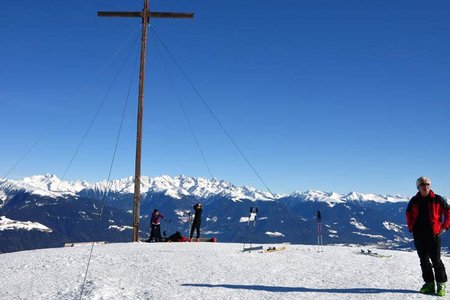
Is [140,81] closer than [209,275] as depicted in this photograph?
No

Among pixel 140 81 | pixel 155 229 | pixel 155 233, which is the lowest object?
pixel 155 233

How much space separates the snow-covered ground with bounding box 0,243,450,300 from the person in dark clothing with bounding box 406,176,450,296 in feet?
2.51

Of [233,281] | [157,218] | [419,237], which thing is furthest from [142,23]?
[419,237]

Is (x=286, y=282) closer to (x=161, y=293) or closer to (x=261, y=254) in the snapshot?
(x=161, y=293)

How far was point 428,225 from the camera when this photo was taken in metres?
9.98

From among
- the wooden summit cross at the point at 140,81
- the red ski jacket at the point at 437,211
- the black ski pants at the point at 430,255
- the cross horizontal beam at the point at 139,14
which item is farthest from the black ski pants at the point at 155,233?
the red ski jacket at the point at 437,211

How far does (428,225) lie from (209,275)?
20.2ft

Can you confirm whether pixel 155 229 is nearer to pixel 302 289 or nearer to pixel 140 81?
pixel 140 81

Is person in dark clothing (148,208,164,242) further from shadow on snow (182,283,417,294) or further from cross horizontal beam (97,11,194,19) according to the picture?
shadow on snow (182,283,417,294)

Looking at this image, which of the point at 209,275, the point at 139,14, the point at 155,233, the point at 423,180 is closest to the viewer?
the point at 423,180

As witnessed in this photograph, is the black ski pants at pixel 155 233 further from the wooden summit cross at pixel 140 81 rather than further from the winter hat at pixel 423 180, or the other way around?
the winter hat at pixel 423 180

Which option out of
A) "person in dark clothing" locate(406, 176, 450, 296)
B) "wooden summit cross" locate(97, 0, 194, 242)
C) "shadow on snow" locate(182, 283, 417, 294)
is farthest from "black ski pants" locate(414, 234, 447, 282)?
"wooden summit cross" locate(97, 0, 194, 242)

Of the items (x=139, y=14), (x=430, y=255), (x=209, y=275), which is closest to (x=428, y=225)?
(x=430, y=255)

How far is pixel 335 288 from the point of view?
10.4 meters
